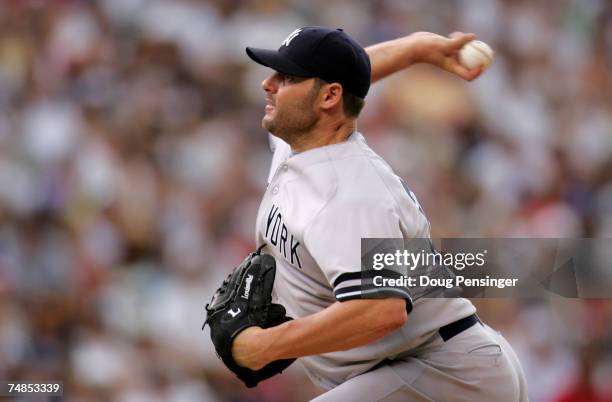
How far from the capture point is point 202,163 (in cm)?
696

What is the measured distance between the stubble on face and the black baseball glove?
398mm

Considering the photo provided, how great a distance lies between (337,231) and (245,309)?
0.37m

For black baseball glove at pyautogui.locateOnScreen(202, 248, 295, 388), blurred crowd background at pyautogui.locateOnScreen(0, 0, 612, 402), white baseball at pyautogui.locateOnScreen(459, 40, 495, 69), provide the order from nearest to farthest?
1. black baseball glove at pyautogui.locateOnScreen(202, 248, 295, 388)
2. white baseball at pyautogui.locateOnScreen(459, 40, 495, 69)
3. blurred crowd background at pyautogui.locateOnScreen(0, 0, 612, 402)

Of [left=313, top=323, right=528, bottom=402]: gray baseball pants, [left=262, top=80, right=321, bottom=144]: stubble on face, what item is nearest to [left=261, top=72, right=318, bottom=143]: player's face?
[left=262, top=80, right=321, bottom=144]: stubble on face

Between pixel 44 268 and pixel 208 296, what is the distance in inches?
44.7

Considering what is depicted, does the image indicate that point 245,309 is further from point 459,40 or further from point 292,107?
point 459,40

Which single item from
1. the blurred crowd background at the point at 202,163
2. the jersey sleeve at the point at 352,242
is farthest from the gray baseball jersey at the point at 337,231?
the blurred crowd background at the point at 202,163

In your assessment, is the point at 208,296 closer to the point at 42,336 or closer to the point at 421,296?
the point at 42,336

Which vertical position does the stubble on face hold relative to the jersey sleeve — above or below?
above

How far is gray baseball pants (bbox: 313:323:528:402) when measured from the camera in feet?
10.2

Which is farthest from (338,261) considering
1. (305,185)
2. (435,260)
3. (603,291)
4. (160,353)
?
(160,353)

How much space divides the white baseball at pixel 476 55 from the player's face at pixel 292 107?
0.80 m

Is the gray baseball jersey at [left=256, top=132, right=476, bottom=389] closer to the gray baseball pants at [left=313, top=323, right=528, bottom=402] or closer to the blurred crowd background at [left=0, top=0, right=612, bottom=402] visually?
the gray baseball pants at [left=313, top=323, right=528, bottom=402]

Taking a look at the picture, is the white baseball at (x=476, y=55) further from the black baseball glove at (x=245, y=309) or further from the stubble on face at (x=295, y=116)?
the black baseball glove at (x=245, y=309)
